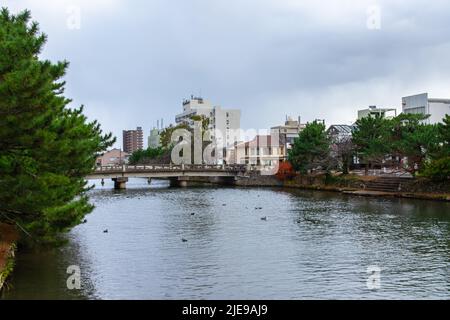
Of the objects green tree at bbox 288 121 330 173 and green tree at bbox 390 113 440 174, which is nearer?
green tree at bbox 390 113 440 174

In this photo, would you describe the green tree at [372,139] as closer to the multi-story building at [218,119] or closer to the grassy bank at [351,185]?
the grassy bank at [351,185]

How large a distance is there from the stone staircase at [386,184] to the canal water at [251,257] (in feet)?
43.9

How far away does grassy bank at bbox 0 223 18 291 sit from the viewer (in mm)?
15891

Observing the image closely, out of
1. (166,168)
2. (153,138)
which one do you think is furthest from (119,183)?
(153,138)

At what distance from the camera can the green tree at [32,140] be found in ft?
42.1

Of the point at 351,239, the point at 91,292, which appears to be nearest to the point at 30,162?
the point at 91,292

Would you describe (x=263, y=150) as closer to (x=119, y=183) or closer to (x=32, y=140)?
(x=119, y=183)

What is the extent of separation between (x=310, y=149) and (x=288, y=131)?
44.4 m

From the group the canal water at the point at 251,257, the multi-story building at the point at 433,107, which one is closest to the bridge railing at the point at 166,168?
the multi-story building at the point at 433,107

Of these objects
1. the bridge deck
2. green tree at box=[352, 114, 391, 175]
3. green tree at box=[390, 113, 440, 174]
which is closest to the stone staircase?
green tree at box=[390, 113, 440, 174]

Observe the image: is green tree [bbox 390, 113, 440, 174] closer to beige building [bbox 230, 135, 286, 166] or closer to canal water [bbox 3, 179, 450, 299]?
canal water [bbox 3, 179, 450, 299]

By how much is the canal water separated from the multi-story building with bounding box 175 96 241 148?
260 feet

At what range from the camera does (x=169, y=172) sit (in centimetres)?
7012

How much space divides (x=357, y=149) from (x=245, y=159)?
40.1m
